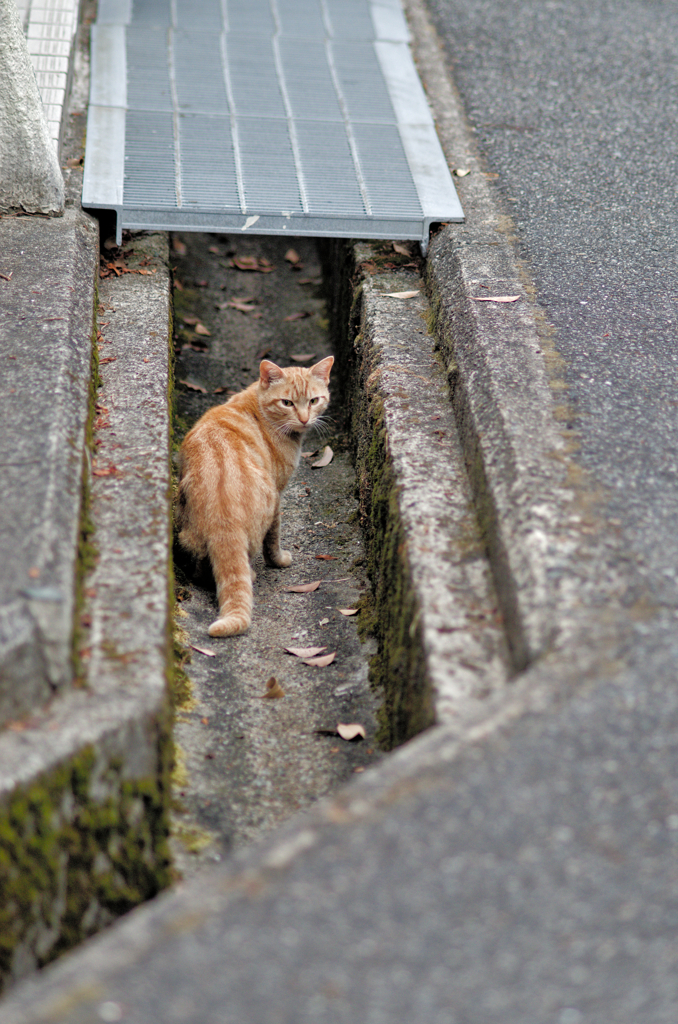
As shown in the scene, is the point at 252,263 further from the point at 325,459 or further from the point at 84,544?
the point at 84,544

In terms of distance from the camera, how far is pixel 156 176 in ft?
13.5

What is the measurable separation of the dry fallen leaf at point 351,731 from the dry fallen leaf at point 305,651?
376 millimetres

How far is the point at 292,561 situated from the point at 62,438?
4.23 ft

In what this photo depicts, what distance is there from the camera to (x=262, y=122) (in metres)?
4.61

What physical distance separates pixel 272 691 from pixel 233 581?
0.44m

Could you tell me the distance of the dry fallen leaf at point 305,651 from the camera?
3.14 m

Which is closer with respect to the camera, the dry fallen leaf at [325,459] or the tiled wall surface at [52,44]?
the dry fallen leaf at [325,459]

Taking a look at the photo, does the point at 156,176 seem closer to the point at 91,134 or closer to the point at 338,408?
the point at 91,134

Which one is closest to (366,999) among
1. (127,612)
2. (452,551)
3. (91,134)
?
(127,612)

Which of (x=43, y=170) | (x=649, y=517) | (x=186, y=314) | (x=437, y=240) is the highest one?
(x=43, y=170)

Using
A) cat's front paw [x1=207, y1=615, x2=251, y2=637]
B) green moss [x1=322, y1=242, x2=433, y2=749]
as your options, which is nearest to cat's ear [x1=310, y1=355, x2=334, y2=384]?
green moss [x1=322, y1=242, x2=433, y2=749]

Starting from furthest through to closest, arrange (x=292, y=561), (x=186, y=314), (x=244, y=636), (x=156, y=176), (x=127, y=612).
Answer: (x=186, y=314)
(x=156, y=176)
(x=292, y=561)
(x=244, y=636)
(x=127, y=612)

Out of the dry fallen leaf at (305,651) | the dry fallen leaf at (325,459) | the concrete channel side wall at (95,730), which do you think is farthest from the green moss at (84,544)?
the dry fallen leaf at (325,459)

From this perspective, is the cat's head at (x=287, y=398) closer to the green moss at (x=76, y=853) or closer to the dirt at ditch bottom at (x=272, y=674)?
the dirt at ditch bottom at (x=272, y=674)
